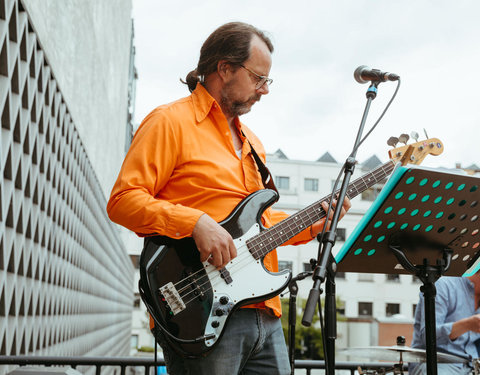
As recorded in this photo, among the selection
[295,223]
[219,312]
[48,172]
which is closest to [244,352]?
[219,312]

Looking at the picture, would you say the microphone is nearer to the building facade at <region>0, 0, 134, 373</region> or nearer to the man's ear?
the man's ear

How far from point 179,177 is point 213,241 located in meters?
0.33

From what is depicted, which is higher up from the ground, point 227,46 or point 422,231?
point 227,46

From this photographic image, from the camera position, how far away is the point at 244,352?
6.48 feet

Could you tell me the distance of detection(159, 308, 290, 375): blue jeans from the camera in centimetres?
A: 191

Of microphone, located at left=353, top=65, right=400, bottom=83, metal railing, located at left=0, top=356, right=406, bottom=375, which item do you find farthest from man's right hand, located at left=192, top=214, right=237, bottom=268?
metal railing, located at left=0, top=356, right=406, bottom=375

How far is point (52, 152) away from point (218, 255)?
3578 mm

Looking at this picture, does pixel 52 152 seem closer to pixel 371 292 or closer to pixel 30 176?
pixel 30 176

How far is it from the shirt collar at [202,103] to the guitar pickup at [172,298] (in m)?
0.67

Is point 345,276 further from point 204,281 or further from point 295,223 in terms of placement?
point 204,281

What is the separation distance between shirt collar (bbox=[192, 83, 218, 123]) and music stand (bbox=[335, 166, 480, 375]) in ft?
2.49

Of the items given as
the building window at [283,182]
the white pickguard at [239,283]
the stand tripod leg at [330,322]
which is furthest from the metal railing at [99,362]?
the building window at [283,182]

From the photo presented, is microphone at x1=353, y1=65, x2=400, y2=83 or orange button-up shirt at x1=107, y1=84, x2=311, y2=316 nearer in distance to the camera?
orange button-up shirt at x1=107, y1=84, x2=311, y2=316

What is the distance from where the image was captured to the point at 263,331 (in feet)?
6.61
